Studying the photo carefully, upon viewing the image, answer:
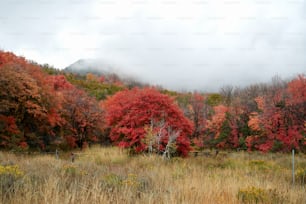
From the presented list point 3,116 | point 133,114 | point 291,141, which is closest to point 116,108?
point 133,114

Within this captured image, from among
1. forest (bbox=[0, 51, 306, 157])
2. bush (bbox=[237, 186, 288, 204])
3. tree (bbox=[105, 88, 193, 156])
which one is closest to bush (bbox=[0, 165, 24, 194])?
bush (bbox=[237, 186, 288, 204])

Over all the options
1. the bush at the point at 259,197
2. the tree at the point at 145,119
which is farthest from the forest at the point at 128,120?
the bush at the point at 259,197

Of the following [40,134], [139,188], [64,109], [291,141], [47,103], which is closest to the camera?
[139,188]

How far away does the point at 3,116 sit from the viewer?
61.3ft

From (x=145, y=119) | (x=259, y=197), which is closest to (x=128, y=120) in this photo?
(x=145, y=119)

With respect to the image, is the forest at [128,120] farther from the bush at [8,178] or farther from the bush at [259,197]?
the bush at [8,178]

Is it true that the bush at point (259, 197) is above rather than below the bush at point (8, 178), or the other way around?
below

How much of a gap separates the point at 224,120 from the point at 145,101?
26.0 meters

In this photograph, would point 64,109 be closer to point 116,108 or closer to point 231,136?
point 116,108

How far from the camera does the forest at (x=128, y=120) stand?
1741 centimetres

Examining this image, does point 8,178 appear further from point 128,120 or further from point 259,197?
point 128,120

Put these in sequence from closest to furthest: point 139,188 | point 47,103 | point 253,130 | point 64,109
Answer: point 139,188 → point 47,103 → point 64,109 → point 253,130

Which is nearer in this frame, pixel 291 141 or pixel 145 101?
pixel 145 101

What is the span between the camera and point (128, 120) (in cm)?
1762
